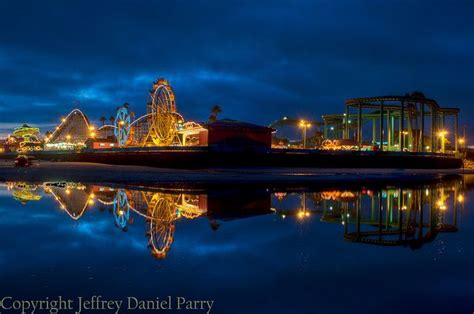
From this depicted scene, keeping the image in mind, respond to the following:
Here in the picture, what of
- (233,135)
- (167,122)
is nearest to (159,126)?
(167,122)

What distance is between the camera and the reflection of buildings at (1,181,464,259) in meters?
11.4

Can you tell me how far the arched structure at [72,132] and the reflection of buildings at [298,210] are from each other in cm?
10156

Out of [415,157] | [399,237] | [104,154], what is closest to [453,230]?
[399,237]

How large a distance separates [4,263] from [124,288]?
285 cm

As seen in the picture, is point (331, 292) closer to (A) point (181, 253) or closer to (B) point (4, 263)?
(A) point (181, 253)

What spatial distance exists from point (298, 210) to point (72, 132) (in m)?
127

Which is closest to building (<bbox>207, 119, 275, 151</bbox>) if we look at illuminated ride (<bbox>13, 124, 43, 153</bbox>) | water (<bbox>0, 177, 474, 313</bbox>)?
water (<bbox>0, 177, 474, 313</bbox>)

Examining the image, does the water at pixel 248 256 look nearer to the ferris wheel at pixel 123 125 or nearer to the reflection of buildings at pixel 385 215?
the reflection of buildings at pixel 385 215

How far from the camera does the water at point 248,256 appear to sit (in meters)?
6.35

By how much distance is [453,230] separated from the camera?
12234 millimetres

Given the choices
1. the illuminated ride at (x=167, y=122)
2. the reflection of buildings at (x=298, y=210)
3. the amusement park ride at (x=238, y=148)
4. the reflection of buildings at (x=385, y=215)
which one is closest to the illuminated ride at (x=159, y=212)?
the reflection of buildings at (x=298, y=210)

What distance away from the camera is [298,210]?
16125 mm

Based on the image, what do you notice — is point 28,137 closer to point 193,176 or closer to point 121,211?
point 193,176

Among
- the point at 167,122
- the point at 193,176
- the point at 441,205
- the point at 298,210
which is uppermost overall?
the point at 167,122
